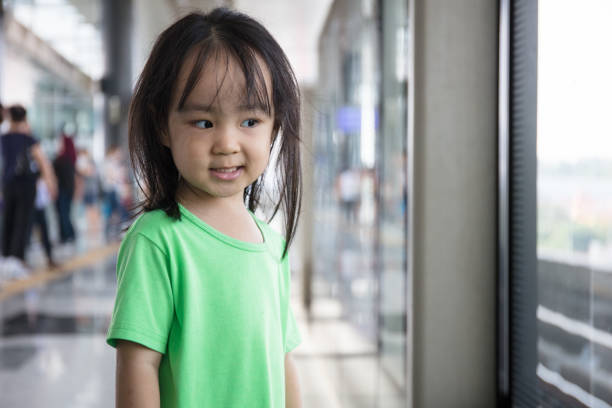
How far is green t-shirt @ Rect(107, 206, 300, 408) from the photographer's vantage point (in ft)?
2.78

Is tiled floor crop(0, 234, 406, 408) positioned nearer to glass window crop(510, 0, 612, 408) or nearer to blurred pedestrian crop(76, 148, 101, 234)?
glass window crop(510, 0, 612, 408)

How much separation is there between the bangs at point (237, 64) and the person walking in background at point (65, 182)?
30.5 feet

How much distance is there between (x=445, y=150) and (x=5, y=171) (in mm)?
5915

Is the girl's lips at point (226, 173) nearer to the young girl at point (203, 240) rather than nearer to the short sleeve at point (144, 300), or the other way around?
the young girl at point (203, 240)

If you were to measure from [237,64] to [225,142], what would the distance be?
116 mm

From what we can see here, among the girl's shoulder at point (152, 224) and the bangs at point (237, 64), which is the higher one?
the bangs at point (237, 64)

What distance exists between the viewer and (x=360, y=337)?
4.50 metres

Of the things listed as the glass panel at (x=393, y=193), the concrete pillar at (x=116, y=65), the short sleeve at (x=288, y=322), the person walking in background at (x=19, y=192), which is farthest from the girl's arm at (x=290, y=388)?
the concrete pillar at (x=116, y=65)

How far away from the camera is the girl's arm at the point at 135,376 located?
0.85 meters

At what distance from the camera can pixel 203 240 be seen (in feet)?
2.97

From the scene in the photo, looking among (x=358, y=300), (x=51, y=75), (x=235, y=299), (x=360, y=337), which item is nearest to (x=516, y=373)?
(x=235, y=299)

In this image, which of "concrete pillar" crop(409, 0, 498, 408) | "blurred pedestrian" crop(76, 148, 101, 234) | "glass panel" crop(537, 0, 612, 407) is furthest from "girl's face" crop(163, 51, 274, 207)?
"blurred pedestrian" crop(76, 148, 101, 234)

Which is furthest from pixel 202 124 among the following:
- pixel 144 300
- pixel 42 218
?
pixel 42 218

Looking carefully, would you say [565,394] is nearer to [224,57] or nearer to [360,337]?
[224,57]
